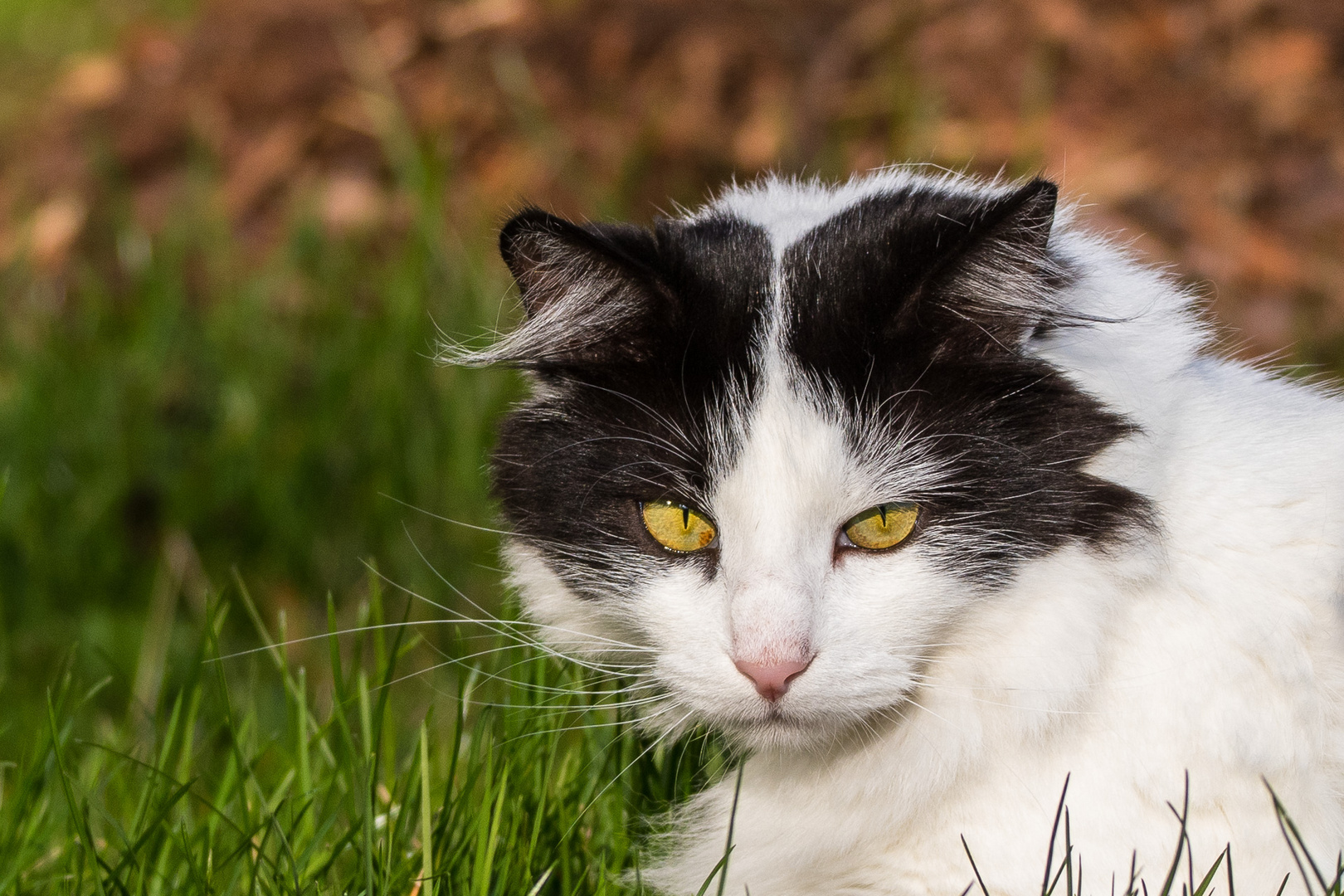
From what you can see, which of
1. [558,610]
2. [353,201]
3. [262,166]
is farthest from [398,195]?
[558,610]

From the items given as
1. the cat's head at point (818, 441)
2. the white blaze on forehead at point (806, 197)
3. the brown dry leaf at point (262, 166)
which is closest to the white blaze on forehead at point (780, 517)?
the cat's head at point (818, 441)

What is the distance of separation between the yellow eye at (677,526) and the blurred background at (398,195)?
1.95m

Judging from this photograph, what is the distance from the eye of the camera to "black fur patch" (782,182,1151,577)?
160cm

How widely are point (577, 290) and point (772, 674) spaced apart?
1.92 feet

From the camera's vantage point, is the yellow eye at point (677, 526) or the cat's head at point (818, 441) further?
the yellow eye at point (677, 526)

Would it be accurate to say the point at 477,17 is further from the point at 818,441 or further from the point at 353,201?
the point at 818,441

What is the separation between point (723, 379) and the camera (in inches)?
65.2

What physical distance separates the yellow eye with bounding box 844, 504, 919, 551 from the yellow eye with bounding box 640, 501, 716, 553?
19 cm

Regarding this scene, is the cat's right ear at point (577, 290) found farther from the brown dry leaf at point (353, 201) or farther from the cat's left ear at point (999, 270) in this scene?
the brown dry leaf at point (353, 201)

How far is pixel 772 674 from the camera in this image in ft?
4.91

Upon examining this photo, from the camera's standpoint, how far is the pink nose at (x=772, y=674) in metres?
1.49

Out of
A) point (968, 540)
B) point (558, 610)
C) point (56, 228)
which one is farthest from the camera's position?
point (56, 228)

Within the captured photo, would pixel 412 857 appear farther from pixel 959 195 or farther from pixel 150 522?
pixel 150 522

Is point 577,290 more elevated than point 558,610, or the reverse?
point 577,290
